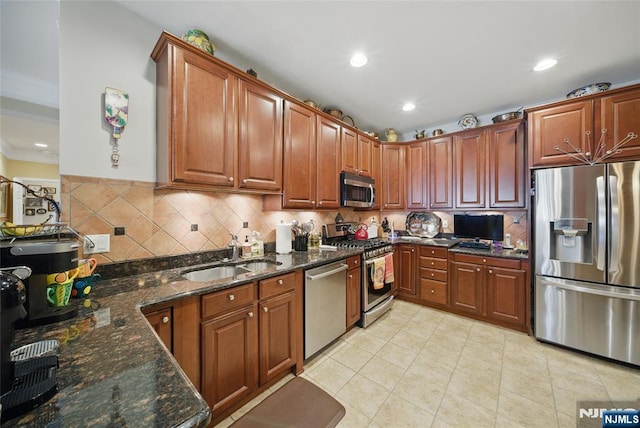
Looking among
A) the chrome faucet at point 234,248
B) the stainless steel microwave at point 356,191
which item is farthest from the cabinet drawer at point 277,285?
the stainless steel microwave at point 356,191

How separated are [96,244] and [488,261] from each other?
148 inches

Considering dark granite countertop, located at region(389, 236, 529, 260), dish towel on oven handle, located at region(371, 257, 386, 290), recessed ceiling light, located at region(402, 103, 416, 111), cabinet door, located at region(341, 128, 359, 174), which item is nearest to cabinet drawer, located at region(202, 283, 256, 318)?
dish towel on oven handle, located at region(371, 257, 386, 290)

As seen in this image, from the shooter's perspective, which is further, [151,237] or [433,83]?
[433,83]

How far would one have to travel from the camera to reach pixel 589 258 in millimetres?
2199

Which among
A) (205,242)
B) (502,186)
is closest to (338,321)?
(205,242)

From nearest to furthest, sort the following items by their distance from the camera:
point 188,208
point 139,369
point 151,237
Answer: point 139,369 → point 151,237 → point 188,208

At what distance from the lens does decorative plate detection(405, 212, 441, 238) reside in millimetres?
3843

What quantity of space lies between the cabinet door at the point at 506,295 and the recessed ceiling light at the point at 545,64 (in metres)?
2.11

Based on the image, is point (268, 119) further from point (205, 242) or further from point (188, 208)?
point (205, 242)

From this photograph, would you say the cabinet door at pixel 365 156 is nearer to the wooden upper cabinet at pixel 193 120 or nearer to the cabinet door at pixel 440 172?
the cabinet door at pixel 440 172

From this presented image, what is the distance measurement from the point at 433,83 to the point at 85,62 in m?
2.99

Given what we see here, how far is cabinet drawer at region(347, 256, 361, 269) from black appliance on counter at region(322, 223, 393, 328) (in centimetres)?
8

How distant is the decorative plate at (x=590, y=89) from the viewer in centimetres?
233

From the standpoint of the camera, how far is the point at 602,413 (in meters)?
1.60
